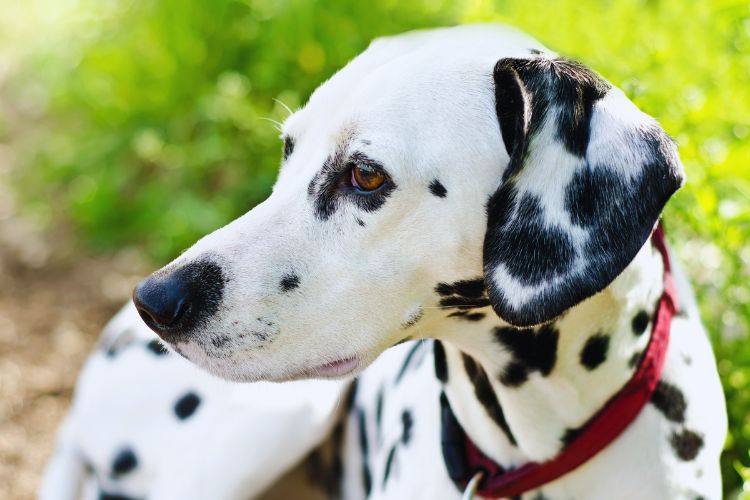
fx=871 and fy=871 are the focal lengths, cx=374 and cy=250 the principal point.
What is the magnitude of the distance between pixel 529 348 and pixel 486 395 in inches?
8.9

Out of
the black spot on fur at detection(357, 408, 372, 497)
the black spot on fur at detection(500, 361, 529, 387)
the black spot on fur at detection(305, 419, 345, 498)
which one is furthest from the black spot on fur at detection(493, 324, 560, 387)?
the black spot on fur at detection(305, 419, 345, 498)

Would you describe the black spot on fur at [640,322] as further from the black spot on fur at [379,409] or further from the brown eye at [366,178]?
the black spot on fur at [379,409]

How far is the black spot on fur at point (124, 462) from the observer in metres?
3.05

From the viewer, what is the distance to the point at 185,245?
4.45m

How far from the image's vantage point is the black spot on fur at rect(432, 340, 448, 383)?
230cm

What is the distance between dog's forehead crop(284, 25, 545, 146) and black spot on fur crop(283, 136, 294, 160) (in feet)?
0.14

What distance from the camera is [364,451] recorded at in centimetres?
290

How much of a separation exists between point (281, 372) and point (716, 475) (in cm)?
111

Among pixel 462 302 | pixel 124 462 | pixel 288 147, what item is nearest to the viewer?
pixel 462 302

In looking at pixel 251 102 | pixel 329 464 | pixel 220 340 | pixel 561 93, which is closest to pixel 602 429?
pixel 561 93

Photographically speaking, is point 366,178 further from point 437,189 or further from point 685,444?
point 685,444

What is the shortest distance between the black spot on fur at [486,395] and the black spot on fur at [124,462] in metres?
1.42

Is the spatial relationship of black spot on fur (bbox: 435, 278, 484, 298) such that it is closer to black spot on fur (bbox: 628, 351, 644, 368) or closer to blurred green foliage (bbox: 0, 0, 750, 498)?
black spot on fur (bbox: 628, 351, 644, 368)

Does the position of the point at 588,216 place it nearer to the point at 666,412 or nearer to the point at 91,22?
the point at 666,412
